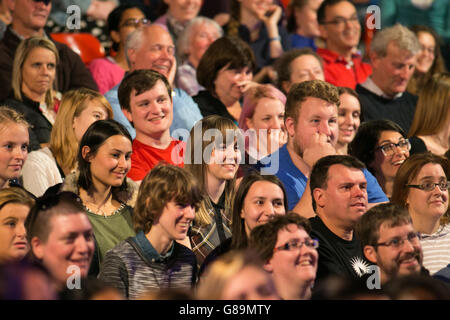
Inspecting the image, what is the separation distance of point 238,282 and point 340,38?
453 cm

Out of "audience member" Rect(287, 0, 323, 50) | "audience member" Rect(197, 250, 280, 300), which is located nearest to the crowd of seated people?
"audience member" Rect(197, 250, 280, 300)

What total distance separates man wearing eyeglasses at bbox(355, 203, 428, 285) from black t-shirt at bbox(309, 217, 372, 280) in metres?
0.13

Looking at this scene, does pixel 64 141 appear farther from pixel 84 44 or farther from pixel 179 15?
pixel 179 15

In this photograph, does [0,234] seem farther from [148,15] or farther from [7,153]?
[148,15]

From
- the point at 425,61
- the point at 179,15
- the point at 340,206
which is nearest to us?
the point at 340,206

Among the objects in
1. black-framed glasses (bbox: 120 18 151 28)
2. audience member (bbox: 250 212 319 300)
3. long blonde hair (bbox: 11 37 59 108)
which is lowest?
audience member (bbox: 250 212 319 300)

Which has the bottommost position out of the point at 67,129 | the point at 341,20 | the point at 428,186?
the point at 428,186

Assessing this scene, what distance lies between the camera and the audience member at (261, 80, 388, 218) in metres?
5.02

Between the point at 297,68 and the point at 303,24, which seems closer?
the point at 297,68

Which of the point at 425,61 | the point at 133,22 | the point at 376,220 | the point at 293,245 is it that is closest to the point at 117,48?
the point at 133,22

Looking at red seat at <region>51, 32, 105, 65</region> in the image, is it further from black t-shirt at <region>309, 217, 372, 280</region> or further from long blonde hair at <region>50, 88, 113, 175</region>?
black t-shirt at <region>309, 217, 372, 280</region>

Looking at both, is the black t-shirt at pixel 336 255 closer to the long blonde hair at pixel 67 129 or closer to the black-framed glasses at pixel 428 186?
the black-framed glasses at pixel 428 186

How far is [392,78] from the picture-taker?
6.61 metres

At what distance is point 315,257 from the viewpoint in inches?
152
